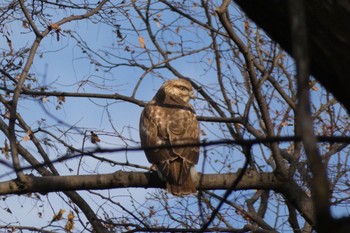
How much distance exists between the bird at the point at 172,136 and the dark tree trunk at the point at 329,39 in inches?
162

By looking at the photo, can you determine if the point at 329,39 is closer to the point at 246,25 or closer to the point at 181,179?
the point at 181,179

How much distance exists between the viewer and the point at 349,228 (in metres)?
1.83

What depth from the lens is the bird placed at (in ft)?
22.9

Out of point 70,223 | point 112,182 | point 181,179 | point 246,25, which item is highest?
point 246,25

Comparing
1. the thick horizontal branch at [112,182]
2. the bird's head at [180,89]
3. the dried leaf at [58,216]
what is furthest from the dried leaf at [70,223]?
the bird's head at [180,89]

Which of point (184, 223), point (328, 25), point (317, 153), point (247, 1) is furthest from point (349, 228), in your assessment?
point (184, 223)

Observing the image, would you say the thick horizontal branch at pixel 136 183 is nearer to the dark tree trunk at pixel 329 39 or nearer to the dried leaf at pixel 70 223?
the dried leaf at pixel 70 223

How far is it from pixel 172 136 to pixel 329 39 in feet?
18.1

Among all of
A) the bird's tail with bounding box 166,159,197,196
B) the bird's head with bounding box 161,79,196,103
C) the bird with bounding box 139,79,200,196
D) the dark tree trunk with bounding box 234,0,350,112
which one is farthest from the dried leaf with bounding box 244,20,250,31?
the dark tree trunk with bounding box 234,0,350,112

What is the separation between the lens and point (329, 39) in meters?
2.11

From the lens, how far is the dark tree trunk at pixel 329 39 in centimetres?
211

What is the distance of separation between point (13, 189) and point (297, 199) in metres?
2.26

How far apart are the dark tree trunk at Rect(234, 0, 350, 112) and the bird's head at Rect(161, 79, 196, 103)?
6.94 m

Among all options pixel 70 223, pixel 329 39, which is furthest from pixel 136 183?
pixel 329 39
